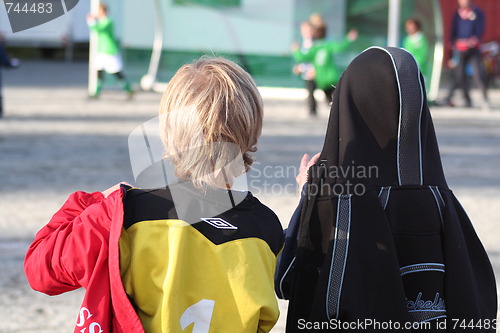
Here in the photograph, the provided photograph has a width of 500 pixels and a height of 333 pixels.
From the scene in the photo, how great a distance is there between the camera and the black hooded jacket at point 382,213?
7.02ft

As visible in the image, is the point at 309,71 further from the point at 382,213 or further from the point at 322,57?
the point at 382,213

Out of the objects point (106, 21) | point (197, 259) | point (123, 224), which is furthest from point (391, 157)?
point (106, 21)

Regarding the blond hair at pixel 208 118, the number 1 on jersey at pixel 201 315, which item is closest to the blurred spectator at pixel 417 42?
the blond hair at pixel 208 118

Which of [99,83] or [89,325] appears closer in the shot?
[89,325]

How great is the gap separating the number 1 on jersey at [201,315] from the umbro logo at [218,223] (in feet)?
0.65

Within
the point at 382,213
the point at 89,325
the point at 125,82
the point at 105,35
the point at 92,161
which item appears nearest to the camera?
the point at 89,325

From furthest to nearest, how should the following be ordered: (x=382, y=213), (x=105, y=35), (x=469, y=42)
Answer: (x=105, y=35) < (x=469, y=42) < (x=382, y=213)

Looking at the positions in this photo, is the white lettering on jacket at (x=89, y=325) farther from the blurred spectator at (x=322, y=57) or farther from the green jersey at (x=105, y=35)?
the green jersey at (x=105, y=35)

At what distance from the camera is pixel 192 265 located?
1947 mm

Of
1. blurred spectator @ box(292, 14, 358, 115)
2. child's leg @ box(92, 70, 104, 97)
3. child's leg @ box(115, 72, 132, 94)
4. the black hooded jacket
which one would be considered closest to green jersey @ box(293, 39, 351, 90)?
blurred spectator @ box(292, 14, 358, 115)

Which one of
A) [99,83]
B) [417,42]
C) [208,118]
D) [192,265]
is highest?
[208,118]

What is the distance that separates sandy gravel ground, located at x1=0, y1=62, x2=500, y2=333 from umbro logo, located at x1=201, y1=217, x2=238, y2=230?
1.04 m

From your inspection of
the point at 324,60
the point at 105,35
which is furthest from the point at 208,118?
the point at 105,35

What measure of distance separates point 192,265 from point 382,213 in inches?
22.8
